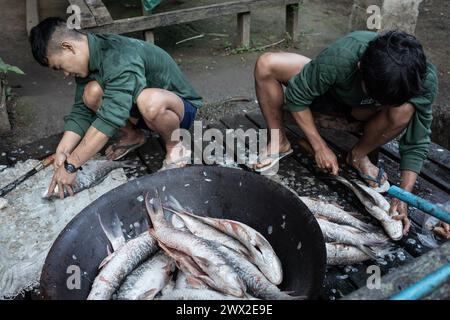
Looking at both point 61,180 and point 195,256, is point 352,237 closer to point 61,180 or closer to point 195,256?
point 195,256

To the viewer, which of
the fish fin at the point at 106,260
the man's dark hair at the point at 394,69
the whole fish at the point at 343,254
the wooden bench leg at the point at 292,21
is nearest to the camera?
the fish fin at the point at 106,260

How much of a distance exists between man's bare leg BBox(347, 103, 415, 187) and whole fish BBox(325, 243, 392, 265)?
29.2 inches

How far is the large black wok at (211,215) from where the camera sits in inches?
77.5

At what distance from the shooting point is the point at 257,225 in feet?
7.99

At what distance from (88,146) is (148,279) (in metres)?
1.05

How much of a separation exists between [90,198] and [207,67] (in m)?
2.90

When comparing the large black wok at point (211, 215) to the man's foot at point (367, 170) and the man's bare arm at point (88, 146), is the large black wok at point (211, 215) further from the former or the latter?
the man's foot at point (367, 170)

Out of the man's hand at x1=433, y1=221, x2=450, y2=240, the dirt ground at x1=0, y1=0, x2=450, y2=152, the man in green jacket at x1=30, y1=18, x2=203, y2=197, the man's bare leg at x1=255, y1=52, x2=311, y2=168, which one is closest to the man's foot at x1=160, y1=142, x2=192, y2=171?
the man in green jacket at x1=30, y1=18, x2=203, y2=197

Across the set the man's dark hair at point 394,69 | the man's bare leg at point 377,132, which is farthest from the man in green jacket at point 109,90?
the man's dark hair at point 394,69

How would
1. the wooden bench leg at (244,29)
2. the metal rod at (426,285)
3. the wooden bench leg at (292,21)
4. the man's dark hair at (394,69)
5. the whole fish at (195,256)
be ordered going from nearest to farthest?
the metal rod at (426,285)
the whole fish at (195,256)
the man's dark hair at (394,69)
the wooden bench leg at (244,29)
the wooden bench leg at (292,21)

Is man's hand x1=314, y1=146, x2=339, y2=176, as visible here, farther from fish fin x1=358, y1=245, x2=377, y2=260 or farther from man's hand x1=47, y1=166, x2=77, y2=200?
man's hand x1=47, y1=166, x2=77, y2=200

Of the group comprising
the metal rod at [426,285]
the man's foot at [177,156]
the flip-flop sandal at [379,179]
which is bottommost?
the flip-flop sandal at [379,179]

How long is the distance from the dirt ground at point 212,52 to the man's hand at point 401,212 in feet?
6.45

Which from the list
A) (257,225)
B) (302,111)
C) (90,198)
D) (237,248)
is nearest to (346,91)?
(302,111)
